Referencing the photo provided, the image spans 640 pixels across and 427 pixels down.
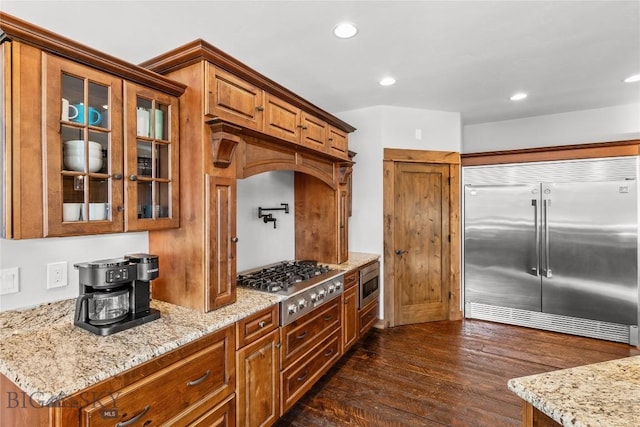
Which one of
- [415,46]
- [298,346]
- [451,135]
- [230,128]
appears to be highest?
[415,46]

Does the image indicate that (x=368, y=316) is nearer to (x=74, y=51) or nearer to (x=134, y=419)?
(x=134, y=419)

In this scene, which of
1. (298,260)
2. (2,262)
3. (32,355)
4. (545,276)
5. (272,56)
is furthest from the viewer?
(545,276)

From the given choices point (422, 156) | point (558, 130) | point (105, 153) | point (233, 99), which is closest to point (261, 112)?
point (233, 99)

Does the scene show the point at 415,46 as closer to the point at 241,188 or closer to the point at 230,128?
the point at 230,128

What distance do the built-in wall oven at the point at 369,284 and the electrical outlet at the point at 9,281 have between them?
2.62 metres

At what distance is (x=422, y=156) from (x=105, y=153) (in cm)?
337

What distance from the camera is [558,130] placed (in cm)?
425

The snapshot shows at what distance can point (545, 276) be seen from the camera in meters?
3.73

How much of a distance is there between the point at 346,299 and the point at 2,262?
94.8 inches

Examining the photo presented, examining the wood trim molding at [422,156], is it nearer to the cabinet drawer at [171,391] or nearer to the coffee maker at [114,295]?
the cabinet drawer at [171,391]

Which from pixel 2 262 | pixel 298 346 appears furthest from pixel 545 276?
pixel 2 262

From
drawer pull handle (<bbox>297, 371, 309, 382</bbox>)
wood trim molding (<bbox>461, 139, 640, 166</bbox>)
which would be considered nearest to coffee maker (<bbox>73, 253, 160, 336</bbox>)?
drawer pull handle (<bbox>297, 371, 309, 382</bbox>)

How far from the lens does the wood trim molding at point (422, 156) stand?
3.87 metres

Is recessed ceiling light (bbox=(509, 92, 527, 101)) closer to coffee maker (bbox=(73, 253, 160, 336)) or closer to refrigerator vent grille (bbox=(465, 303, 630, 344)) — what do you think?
refrigerator vent grille (bbox=(465, 303, 630, 344))
